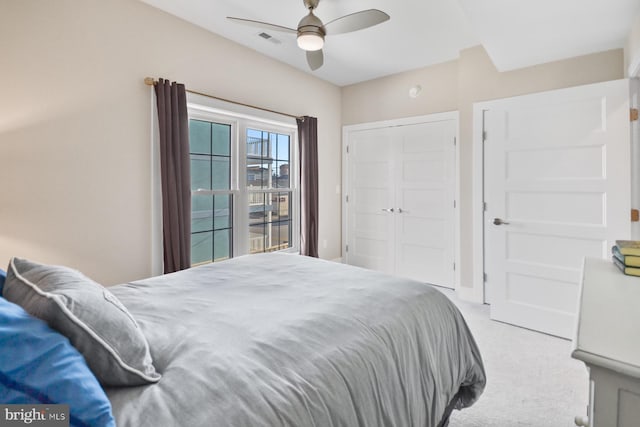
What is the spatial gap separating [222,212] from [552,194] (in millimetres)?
3198

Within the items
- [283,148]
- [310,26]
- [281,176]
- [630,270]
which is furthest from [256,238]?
[630,270]

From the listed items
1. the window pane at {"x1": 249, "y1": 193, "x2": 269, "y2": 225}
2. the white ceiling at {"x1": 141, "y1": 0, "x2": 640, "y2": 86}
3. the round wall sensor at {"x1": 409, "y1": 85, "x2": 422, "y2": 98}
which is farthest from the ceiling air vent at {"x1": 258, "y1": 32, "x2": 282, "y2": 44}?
the round wall sensor at {"x1": 409, "y1": 85, "x2": 422, "y2": 98}

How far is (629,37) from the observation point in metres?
2.54

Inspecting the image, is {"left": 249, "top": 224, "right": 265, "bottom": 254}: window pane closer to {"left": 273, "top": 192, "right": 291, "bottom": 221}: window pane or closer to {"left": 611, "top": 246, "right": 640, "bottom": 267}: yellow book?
{"left": 273, "top": 192, "right": 291, "bottom": 221}: window pane

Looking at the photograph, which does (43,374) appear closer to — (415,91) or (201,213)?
(201,213)

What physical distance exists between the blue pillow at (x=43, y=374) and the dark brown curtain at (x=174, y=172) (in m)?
2.19

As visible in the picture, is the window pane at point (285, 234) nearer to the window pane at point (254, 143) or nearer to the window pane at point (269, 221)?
the window pane at point (269, 221)

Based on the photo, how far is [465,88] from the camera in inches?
141

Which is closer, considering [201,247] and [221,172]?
[201,247]

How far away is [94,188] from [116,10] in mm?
1413

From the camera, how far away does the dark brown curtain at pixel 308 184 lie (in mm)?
4156

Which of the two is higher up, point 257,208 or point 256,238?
point 257,208

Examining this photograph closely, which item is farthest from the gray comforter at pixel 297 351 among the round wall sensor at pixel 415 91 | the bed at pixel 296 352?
the round wall sensor at pixel 415 91

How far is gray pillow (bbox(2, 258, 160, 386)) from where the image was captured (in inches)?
32.0
